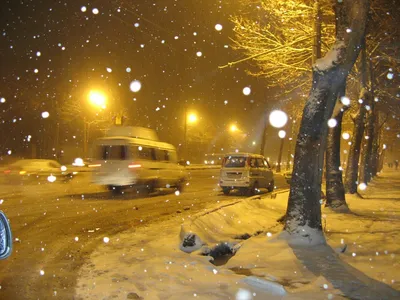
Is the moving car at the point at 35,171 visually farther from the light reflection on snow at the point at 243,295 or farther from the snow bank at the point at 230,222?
the light reflection on snow at the point at 243,295

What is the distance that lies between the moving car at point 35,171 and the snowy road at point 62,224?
636cm

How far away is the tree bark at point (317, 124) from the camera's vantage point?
331 inches

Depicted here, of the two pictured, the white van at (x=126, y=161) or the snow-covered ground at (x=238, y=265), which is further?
the white van at (x=126, y=161)

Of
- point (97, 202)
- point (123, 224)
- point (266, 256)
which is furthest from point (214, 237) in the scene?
point (97, 202)

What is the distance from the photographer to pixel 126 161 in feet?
51.9

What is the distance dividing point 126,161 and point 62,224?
241 inches

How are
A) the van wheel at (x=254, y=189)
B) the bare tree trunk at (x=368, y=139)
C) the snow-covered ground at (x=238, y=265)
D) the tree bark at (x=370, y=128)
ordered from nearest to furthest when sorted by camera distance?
the snow-covered ground at (x=238, y=265) → the van wheel at (x=254, y=189) → the tree bark at (x=370, y=128) → the bare tree trunk at (x=368, y=139)

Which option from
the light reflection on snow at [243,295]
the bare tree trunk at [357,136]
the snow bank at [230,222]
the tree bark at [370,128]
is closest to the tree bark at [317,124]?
the snow bank at [230,222]

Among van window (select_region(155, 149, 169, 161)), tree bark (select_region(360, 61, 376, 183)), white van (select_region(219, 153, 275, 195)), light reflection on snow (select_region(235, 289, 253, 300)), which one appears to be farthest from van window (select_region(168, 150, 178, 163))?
light reflection on snow (select_region(235, 289, 253, 300))

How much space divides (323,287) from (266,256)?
5.94 ft

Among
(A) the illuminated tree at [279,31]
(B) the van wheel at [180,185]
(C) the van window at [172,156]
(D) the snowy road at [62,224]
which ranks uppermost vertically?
(A) the illuminated tree at [279,31]

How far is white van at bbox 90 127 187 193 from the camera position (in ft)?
Answer: 52.0

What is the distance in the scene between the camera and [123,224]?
1025cm

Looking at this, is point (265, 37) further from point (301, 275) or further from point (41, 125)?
point (41, 125)
